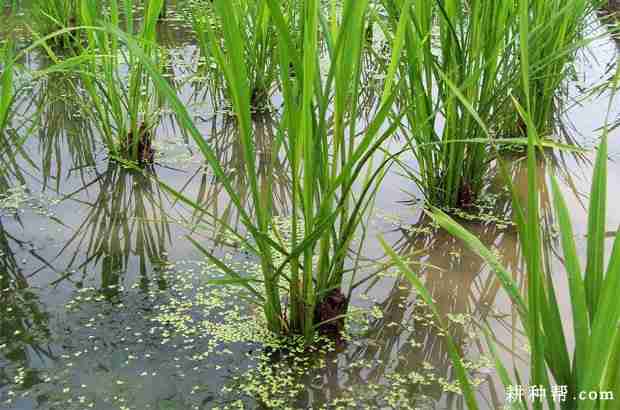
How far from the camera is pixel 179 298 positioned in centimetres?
139

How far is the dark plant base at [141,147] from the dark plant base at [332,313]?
84 cm

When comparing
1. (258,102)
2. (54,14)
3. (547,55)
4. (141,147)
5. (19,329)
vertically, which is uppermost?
(54,14)

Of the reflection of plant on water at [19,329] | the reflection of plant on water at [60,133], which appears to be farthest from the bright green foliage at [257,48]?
the reflection of plant on water at [19,329]

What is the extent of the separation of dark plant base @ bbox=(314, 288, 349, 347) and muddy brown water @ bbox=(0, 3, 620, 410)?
0.11ft

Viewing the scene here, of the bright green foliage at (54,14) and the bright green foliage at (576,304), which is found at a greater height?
the bright green foliage at (54,14)

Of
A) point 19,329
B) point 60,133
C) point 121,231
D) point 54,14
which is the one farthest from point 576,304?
point 54,14

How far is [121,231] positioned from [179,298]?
1.09 ft

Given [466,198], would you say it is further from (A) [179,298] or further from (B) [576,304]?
(B) [576,304]

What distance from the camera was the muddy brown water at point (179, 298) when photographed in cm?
116

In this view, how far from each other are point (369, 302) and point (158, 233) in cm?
53

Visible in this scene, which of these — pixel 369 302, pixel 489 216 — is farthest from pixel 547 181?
pixel 369 302

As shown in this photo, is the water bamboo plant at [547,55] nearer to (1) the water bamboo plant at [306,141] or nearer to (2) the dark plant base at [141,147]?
(1) the water bamboo plant at [306,141]

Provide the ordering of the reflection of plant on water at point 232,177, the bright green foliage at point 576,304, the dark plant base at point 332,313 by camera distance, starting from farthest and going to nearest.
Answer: the reflection of plant on water at point 232,177 < the dark plant base at point 332,313 < the bright green foliage at point 576,304

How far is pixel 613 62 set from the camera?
9.74 feet
